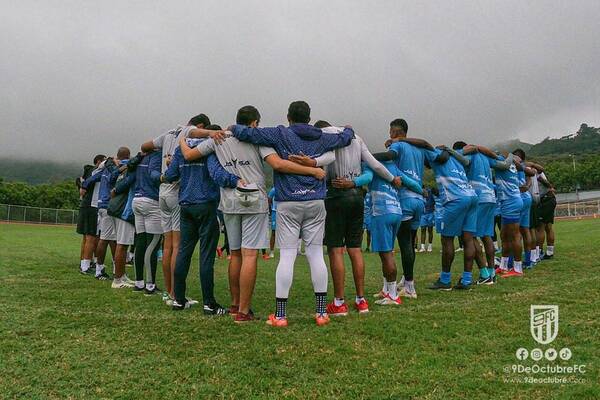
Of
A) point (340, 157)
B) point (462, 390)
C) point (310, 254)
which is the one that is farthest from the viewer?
point (340, 157)

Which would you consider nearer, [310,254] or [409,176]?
[310,254]

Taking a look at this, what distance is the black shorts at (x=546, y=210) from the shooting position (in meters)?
10.9

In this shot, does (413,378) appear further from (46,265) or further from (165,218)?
(46,265)

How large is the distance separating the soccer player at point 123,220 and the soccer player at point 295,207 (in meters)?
3.73

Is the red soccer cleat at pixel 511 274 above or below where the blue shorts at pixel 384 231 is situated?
below

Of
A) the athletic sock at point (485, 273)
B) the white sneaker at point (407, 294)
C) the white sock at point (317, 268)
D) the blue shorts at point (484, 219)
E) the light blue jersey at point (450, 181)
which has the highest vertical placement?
the light blue jersey at point (450, 181)

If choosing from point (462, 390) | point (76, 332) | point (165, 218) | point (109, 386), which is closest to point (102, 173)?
point (165, 218)

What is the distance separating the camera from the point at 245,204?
16.2 ft

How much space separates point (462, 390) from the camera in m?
3.15

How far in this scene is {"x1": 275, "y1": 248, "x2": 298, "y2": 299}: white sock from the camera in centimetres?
476

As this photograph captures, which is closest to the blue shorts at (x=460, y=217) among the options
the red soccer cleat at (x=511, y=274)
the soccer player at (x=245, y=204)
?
the red soccer cleat at (x=511, y=274)

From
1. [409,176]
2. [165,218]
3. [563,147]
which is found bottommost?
[165,218]

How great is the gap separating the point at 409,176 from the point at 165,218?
11.8 ft

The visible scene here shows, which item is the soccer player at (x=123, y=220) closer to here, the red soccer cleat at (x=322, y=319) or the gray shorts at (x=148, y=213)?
the gray shorts at (x=148, y=213)
